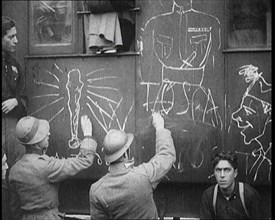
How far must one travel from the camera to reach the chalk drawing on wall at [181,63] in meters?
4.80

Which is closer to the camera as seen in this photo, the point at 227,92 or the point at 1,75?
the point at 227,92

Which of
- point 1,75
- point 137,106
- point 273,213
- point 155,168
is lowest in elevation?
point 273,213


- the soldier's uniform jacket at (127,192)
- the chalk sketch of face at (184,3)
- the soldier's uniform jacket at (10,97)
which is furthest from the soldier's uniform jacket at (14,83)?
the chalk sketch of face at (184,3)

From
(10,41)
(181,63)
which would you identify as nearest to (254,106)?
(181,63)

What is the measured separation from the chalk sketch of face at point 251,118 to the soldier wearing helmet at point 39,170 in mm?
1464

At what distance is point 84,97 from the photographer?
5090mm

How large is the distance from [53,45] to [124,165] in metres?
1.48

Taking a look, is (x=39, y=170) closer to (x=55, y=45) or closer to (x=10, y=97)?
(x=10, y=97)

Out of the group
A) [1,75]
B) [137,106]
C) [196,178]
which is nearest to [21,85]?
[1,75]

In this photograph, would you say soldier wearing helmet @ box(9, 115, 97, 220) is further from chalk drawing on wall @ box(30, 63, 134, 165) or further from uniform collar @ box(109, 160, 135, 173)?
uniform collar @ box(109, 160, 135, 173)

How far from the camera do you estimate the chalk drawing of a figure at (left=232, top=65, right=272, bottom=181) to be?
470cm

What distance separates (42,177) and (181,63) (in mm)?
1768

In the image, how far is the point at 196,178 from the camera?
4.92m

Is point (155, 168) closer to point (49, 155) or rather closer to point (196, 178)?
point (196, 178)
